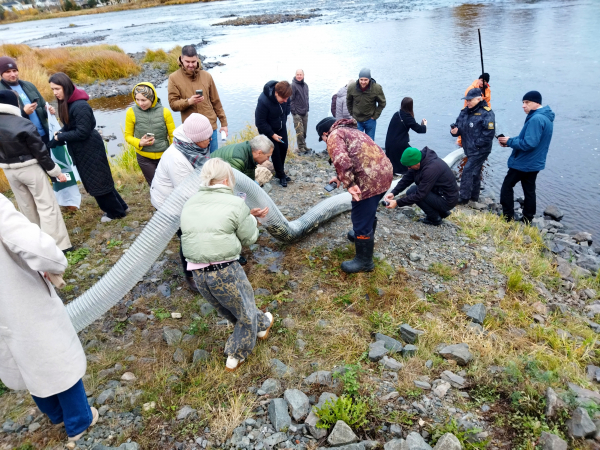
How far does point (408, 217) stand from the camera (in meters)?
6.14

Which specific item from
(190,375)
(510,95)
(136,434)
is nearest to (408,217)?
(190,375)

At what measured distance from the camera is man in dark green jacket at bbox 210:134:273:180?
3.83m

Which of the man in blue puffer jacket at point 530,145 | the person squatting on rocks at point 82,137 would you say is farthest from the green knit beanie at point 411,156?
the person squatting on rocks at point 82,137

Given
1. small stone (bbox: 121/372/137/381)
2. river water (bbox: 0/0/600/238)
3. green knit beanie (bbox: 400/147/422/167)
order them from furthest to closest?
1. river water (bbox: 0/0/600/238)
2. green knit beanie (bbox: 400/147/422/167)
3. small stone (bbox: 121/372/137/381)

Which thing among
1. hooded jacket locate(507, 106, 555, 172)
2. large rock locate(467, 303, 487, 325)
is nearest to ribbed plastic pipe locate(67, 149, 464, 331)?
large rock locate(467, 303, 487, 325)

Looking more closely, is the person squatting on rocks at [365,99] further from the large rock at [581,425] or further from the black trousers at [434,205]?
the large rock at [581,425]

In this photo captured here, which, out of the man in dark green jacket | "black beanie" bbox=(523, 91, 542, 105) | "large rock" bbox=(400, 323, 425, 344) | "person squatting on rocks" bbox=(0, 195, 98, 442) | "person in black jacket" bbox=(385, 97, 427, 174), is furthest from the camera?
"person in black jacket" bbox=(385, 97, 427, 174)

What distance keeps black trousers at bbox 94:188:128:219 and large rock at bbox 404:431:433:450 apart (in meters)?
4.87

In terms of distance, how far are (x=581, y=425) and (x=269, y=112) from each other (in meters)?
5.32

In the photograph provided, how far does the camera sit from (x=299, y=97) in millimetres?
8430

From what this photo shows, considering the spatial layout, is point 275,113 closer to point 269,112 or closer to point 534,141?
point 269,112

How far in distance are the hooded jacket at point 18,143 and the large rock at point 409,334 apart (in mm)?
4148

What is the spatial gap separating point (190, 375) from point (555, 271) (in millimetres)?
4726

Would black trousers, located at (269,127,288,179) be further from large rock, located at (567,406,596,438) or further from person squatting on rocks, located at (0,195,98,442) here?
large rock, located at (567,406,596,438)
